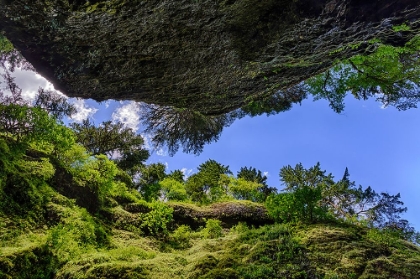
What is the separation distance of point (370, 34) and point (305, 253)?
5929 mm

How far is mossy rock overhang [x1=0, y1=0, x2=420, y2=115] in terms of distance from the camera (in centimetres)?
651

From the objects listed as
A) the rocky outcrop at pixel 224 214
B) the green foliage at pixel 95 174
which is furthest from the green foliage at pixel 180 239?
the green foliage at pixel 95 174

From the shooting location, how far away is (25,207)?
31.8 feet

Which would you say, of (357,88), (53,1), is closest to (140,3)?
(53,1)

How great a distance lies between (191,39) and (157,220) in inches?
378

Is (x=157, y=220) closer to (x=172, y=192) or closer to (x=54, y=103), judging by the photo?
(x=172, y=192)

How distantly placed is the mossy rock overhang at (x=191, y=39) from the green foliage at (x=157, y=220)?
21.5 ft

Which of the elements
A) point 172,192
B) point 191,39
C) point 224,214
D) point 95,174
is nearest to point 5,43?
point 95,174

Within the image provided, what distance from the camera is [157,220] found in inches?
562

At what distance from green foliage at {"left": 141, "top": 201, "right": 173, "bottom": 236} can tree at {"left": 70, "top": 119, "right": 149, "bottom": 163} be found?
9.64 m

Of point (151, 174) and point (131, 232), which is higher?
point (151, 174)

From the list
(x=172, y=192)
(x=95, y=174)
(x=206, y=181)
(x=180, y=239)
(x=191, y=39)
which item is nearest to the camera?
(x=191, y=39)

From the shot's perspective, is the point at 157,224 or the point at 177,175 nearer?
the point at 157,224

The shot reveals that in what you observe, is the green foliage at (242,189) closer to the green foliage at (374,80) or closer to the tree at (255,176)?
the tree at (255,176)
